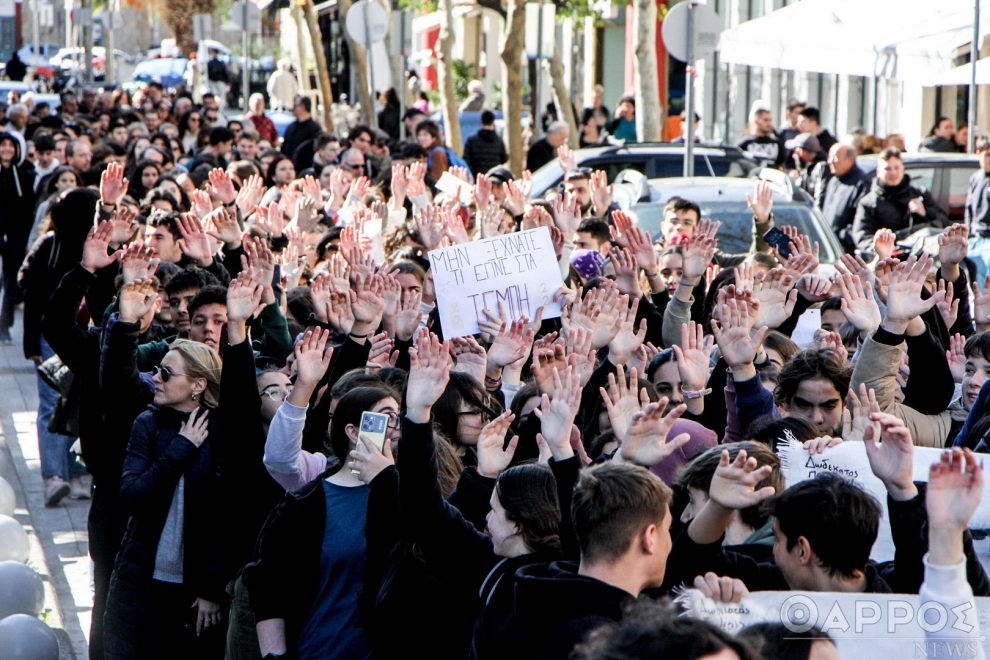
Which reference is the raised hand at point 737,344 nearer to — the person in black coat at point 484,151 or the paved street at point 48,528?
the paved street at point 48,528

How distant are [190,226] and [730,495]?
4.93 meters

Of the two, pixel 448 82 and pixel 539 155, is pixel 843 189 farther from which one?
pixel 448 82

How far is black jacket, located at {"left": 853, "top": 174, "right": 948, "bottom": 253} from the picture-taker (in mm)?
13945

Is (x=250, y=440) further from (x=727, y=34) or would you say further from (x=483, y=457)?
(x=727, y=34)

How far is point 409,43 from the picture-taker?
74.3 ft

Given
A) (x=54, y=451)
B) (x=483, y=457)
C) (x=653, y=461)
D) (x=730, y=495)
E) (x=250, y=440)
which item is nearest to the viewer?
(x=730, y=495)

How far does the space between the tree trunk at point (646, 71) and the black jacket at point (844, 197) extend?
21.6 ft

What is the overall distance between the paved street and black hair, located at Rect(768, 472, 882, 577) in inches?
168

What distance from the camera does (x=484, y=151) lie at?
2030cm

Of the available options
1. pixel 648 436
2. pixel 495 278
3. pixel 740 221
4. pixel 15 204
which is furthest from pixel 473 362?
pixel 15 204

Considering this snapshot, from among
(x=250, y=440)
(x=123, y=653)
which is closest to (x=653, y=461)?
(x=250, y=440)

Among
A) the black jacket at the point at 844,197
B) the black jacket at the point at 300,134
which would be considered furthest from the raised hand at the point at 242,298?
the black jacket at the point at 300,134

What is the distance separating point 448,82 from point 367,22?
13.0ft

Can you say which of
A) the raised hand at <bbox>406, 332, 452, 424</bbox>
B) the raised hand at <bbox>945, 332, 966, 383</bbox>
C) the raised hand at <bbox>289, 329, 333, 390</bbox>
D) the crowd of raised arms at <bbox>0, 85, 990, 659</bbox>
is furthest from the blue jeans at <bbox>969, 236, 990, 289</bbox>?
the raised hand at <bbox>406, 332, 452, 424</bbox>
